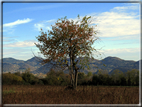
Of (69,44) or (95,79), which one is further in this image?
(95,79)

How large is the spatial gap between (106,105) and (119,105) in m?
0.68

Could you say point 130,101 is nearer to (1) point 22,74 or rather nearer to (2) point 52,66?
(2) point 52,66

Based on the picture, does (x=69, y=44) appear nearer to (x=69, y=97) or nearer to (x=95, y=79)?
(x=69, y=97)

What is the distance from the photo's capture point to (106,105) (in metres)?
8.16

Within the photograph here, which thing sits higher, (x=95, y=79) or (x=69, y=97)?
(x=69, y=97)

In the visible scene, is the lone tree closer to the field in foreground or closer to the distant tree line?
the field in foreground

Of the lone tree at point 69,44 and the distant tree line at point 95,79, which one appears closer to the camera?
the lone tree at point 69,44

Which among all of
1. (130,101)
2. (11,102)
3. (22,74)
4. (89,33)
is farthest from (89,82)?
(11,102)

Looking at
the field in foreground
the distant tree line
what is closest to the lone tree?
the field in foreground

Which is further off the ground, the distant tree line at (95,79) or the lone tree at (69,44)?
the lone tree at (69,44)

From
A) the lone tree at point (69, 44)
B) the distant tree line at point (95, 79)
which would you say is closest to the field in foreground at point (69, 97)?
the lone tree at point (69, 44)

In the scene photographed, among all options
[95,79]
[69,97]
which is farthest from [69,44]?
[95,79]

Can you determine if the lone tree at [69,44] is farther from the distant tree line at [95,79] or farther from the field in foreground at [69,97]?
the distant tree line at [95,79]

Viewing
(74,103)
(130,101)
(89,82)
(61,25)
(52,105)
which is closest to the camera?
(52,105)
